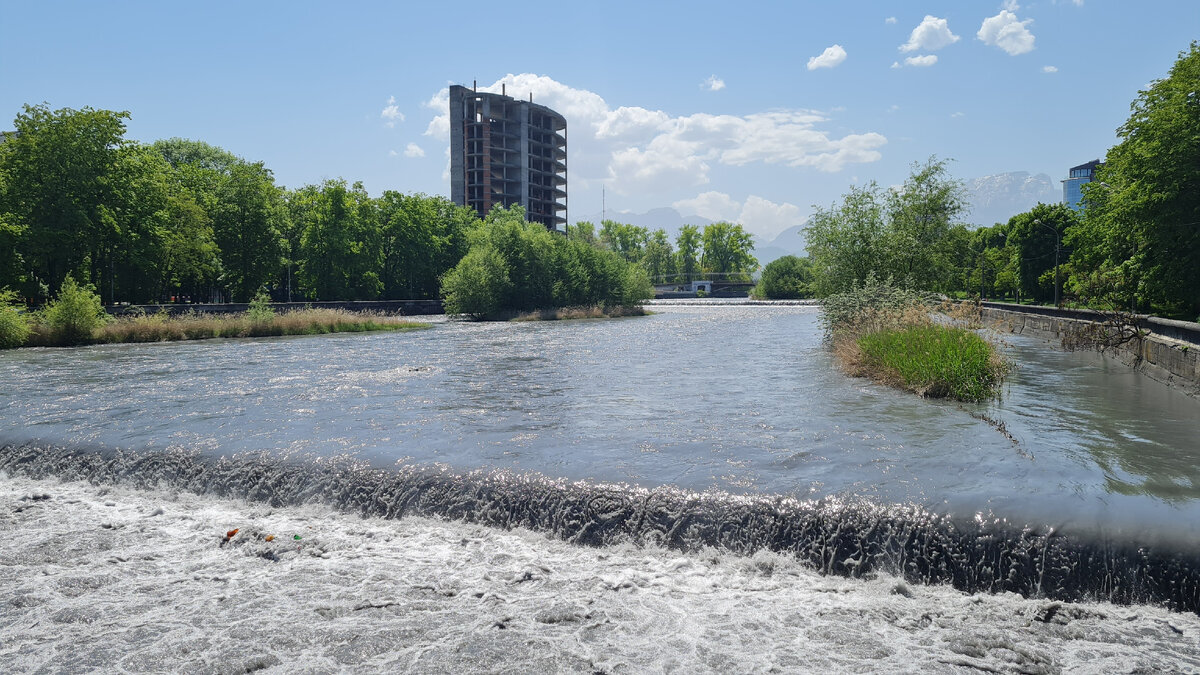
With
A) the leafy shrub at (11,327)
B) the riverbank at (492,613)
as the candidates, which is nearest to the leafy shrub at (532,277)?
the leafy shrub at (11,327)

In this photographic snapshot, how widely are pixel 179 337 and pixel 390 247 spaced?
4158 cm

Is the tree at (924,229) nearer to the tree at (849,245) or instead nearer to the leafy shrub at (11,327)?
the tree at (849,245)

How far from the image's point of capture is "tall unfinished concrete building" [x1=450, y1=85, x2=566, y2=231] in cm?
14088

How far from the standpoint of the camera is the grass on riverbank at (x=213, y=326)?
37.5 m

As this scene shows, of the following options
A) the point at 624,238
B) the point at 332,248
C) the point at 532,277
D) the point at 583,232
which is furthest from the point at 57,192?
the point at 624,238

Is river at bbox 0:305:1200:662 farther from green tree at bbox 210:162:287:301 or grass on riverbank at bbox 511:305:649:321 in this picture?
grass on riverbank at bbox 511:305:649:321

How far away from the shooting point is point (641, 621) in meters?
7.15

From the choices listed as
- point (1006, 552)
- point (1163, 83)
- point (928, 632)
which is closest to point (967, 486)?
point (1006, 552)

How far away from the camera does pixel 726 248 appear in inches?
7564

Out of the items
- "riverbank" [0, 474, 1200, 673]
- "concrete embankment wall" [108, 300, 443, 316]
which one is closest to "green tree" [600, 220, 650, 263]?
"concrete embankment wall" [108, 300, 443, 316]

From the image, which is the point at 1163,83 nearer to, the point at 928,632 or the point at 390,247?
the point at 928,632

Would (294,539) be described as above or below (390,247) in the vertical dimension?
below

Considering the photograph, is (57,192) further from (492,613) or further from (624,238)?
(624,238)

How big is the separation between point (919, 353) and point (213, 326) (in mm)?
37833
